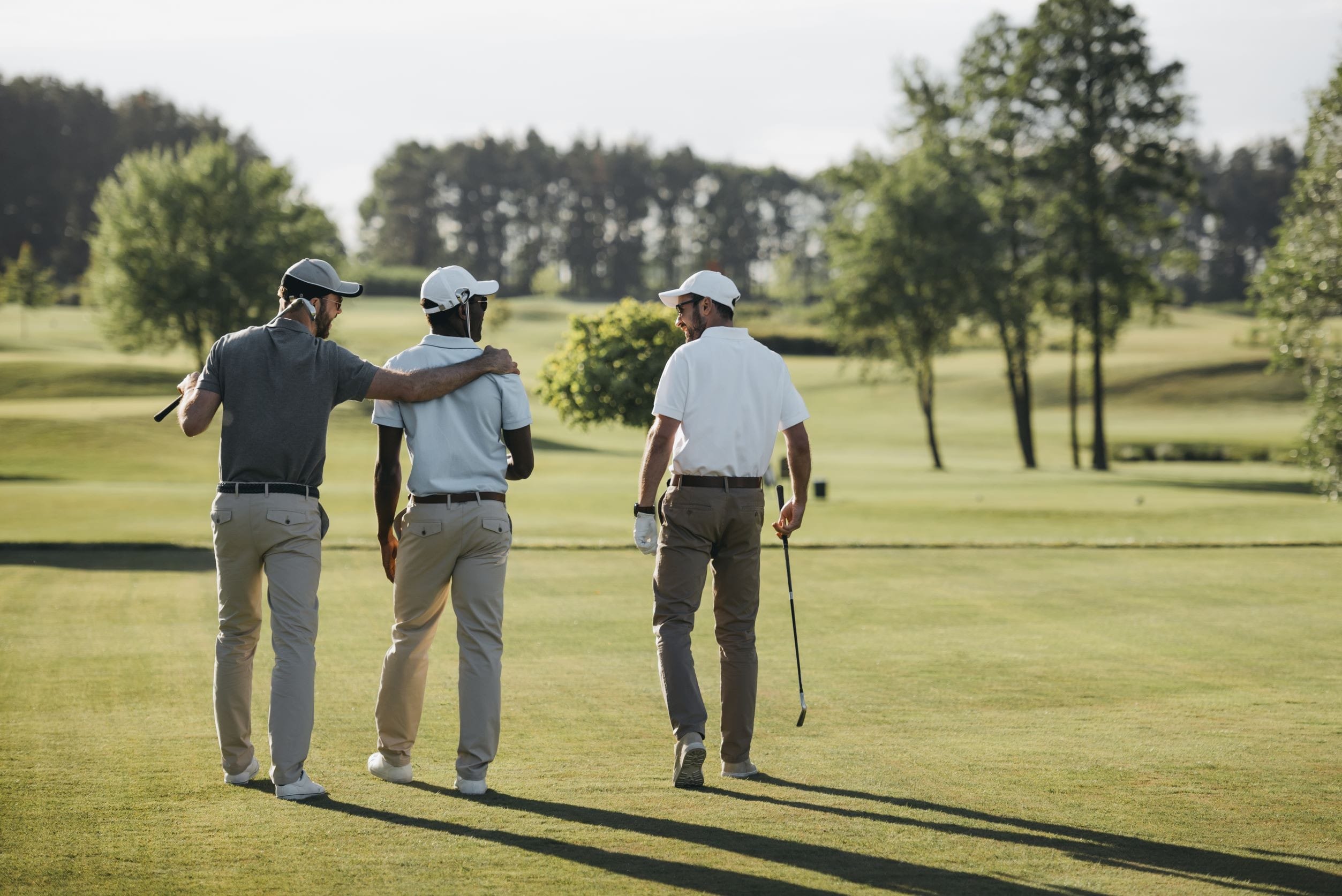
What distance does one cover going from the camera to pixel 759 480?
680cm

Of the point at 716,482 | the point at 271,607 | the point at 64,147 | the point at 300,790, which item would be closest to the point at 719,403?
the point at 716,482

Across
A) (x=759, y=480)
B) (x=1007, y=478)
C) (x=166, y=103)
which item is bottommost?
(x=1007, y=478)

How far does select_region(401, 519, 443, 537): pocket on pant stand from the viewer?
20.5 feet

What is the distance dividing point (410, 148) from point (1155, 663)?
132040 mm

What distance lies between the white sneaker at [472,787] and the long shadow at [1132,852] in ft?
4.26

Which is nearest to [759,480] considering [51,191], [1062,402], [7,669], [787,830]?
[787,830]

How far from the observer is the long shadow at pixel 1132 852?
15.7 feet

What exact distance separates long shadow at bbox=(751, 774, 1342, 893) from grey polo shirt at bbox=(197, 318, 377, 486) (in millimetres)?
2705

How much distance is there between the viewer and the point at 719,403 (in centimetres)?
674

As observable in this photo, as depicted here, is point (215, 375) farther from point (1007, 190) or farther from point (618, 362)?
point (1007, 190)

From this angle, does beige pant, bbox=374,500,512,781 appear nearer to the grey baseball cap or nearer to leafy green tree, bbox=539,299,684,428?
the grey baseball cap

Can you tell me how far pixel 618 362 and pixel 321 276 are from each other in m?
19.2

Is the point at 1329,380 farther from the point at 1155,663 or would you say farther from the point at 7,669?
the point at 7,669

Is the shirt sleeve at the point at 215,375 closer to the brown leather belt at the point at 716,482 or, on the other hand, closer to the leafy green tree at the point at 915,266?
the brown leather belt at the point at 716,482
